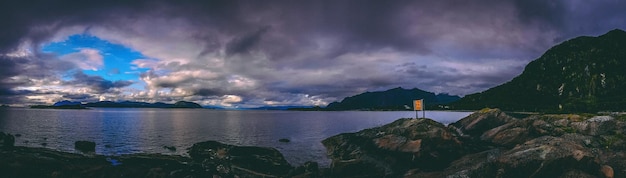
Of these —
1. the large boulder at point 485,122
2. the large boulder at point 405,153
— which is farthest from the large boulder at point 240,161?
the large boulder at point 485,122

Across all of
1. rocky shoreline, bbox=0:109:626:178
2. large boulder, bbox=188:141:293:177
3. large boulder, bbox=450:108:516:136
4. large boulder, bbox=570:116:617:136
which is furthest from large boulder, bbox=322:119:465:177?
large boulder, bbox=570:116:617:136

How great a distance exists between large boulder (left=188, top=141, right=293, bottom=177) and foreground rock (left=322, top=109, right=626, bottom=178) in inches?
286

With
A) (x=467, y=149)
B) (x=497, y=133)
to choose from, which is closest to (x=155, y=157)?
(x=467, y=149)

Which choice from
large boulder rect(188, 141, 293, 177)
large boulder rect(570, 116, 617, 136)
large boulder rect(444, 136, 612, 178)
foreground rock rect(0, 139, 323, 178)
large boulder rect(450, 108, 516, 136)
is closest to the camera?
large boulder rect(444, 136, 612, 178)

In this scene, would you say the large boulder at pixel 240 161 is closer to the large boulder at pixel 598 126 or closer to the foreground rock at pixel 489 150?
the foreground rock at pixel 489 150

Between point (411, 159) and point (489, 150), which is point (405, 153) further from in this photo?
point (489, 150)

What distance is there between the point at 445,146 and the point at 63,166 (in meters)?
39.9

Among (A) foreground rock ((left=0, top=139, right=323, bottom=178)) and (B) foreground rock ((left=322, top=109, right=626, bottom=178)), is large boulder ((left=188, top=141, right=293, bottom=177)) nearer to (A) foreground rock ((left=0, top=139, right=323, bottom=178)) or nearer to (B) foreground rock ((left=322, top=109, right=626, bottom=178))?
(A) foreground rock ((left=0, top=139, right=323, bottom=178))

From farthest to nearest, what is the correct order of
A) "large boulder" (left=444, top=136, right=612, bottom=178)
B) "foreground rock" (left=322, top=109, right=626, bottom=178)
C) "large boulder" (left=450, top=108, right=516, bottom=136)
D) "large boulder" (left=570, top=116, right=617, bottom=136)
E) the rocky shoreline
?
"large boulder" (left=450, top=108, right=516, bottom=136)
"large boulder" (left=570, top=116, right=617, bottom=136)
the rocky shoreline
"foreground rock" (left=322, top=109, right=626, bottom=178)
"large boulder" (left=444, top=136, right=612, bottom=178)

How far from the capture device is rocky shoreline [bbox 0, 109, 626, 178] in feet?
79.9

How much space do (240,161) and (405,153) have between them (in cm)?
2005

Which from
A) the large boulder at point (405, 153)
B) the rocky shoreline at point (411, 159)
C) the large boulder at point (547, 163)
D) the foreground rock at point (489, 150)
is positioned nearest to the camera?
the large boulder at point (547, 163)

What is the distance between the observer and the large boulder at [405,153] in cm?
3462

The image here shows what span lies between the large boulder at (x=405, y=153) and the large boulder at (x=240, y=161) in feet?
23.8
